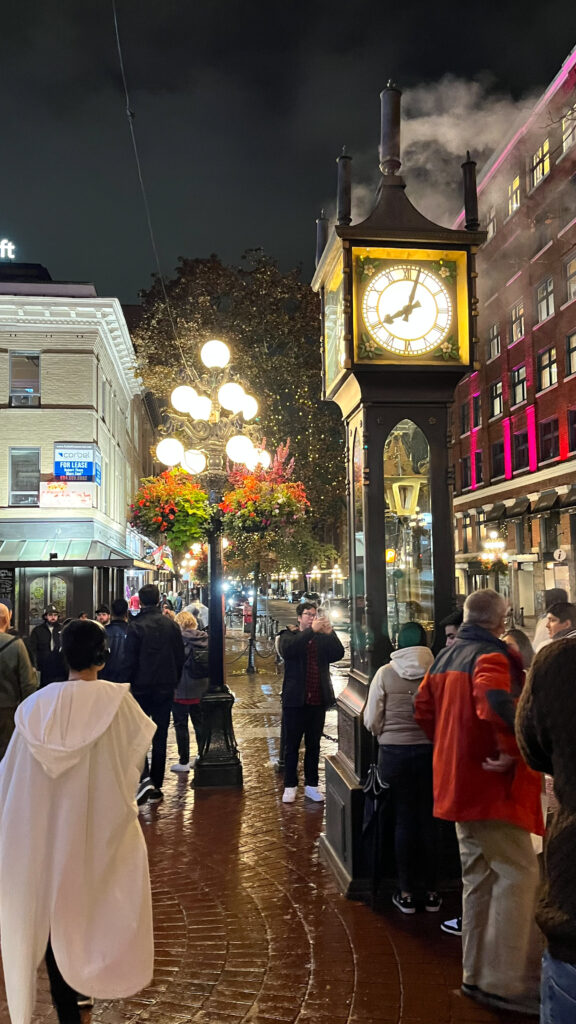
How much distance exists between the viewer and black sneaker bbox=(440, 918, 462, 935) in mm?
4348

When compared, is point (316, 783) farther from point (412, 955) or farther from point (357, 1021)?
point (357, 1021)

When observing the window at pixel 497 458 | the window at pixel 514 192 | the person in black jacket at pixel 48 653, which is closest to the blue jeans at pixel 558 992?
the person in black jacket at pixel 48 653

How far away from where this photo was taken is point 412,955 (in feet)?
13.4

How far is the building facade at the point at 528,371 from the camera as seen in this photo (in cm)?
2973

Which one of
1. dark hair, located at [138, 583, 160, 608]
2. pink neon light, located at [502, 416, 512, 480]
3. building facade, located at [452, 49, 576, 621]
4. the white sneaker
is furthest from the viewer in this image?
pink neon light, located at [502, 416, 512, 480]

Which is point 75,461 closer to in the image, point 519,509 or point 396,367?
point 519,509

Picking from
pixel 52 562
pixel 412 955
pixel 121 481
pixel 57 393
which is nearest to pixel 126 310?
pixel 121 481

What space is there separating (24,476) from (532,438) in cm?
2134

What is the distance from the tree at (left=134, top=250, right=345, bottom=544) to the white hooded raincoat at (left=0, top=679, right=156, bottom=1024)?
1939 cm

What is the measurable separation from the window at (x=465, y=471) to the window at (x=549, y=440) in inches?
342

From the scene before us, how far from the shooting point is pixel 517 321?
3575 cm

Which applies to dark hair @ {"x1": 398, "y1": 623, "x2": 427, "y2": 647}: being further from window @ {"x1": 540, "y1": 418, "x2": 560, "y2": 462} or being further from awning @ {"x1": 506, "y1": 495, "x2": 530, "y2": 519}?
awning @ {"x1": 506, "y1": 495, "x2": 530, "y2": 519}

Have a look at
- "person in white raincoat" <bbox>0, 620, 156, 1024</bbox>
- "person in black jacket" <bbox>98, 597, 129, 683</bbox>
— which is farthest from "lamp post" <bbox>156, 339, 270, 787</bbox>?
"person in white raincoat" <bbox>0, 620, 156, 1024</bbox>

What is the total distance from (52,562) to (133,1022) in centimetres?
1967
